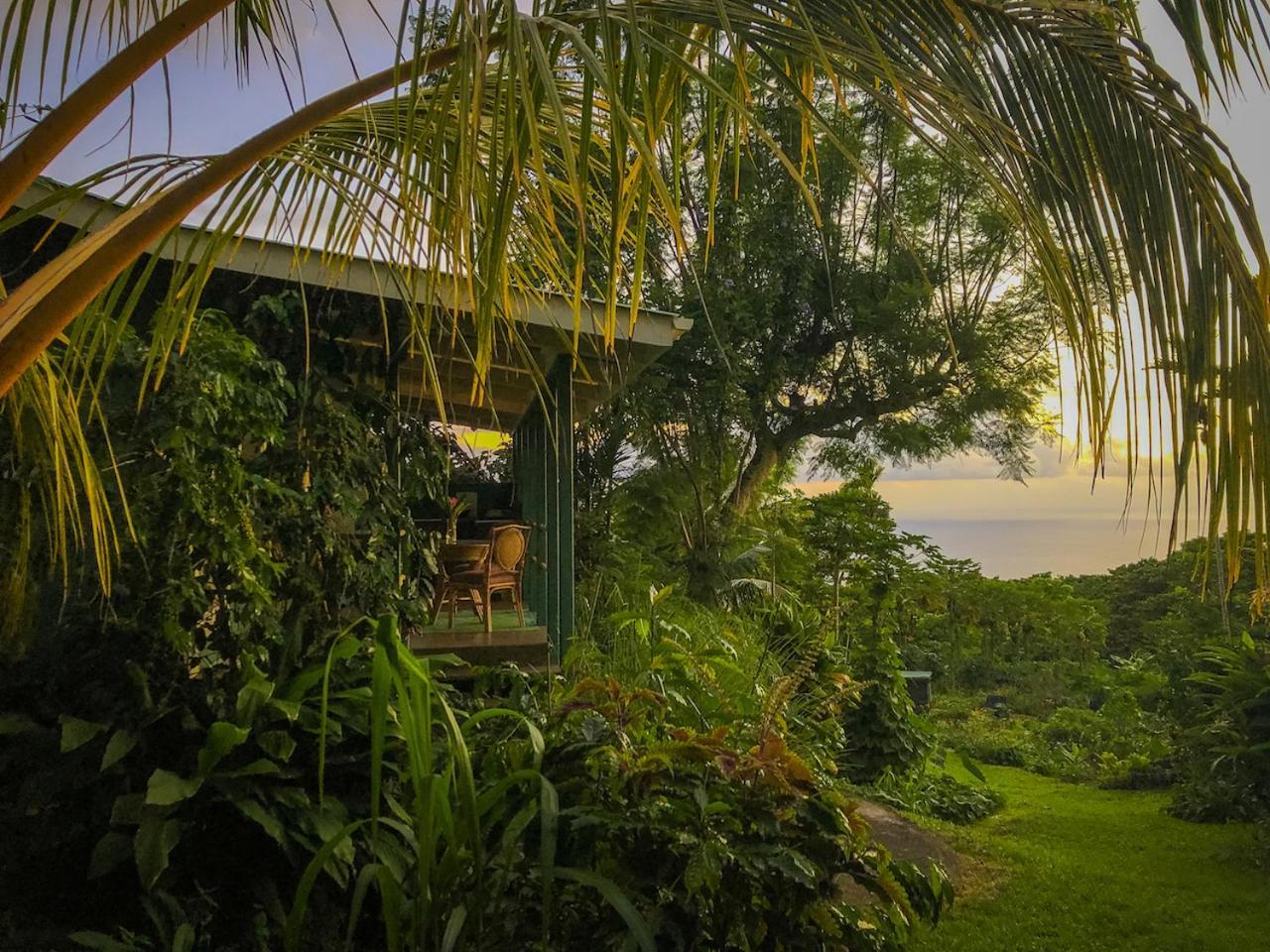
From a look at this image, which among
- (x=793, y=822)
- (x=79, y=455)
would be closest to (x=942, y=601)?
(x=793, y=822)

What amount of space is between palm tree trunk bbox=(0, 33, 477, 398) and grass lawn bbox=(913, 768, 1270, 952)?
350 cm

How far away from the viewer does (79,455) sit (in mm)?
1833

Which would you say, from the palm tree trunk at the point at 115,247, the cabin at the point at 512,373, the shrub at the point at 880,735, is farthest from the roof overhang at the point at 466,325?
the shrub at the point at 880,735

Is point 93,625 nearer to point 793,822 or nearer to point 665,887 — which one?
point 665,887

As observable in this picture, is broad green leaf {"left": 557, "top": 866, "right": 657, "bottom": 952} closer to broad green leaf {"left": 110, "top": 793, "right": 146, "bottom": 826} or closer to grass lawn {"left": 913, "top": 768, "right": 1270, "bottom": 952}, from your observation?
broad green leaf {"left": 110, "top": 793, "right": 146, "bottom": 826}

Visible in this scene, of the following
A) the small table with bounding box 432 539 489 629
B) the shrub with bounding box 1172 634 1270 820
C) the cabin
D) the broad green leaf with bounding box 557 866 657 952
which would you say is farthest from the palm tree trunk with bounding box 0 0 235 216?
the shrub with bounding box 1172 634 1270 820

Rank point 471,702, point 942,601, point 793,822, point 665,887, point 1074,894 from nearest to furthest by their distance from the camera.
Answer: point 665,887 → point 793,822 → point 471,702 → point 1074,894 → point 942,601

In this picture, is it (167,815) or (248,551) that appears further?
(248,551)

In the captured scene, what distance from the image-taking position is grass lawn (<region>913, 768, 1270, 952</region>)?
3.72 metres

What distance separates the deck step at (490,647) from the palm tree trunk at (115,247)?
3682 mm

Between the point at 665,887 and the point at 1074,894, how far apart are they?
279cm

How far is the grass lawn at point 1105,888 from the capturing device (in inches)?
147

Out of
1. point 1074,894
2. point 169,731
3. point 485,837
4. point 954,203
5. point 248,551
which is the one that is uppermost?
point 954,203

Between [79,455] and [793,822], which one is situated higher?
[79,455]
